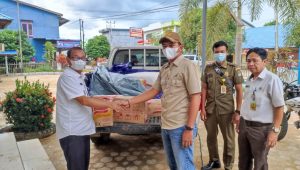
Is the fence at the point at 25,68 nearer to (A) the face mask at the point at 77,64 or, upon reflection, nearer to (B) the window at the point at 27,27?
(B) the window at the point at 27,27

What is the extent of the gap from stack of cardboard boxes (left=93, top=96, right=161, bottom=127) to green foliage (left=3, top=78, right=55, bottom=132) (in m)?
2.37

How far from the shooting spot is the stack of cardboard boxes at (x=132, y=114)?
304cm

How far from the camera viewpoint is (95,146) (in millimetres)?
4664

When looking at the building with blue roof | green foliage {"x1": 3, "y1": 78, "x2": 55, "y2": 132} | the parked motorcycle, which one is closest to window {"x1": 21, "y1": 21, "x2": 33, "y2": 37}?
the building with blue roof

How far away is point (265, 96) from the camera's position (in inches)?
98.3

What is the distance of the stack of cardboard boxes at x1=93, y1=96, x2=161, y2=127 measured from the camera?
3039 mm

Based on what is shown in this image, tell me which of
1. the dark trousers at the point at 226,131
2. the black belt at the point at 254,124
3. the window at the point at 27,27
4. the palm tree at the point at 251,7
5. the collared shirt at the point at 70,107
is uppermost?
the window at the point at 27,27

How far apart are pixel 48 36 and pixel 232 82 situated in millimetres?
29378

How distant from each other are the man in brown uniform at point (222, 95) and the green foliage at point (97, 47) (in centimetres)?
3484

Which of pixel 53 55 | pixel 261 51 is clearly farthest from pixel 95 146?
pixel 53 55

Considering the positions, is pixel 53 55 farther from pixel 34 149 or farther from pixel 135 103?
pixel 135 103

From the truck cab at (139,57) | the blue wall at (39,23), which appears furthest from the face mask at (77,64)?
the blue wall at (39,23)

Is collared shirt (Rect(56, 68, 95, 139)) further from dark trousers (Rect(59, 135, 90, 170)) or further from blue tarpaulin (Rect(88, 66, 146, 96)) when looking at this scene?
blue tarpaulin (Rect(88, 66, 146, 96))

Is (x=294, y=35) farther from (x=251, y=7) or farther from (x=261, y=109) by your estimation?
(x=261, y=109)
